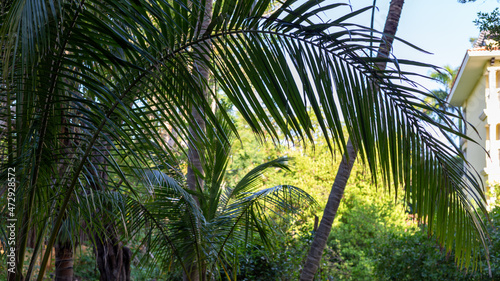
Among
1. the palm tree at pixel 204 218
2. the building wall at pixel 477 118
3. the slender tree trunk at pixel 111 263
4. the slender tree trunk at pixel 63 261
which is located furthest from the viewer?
the building wall at pixel 477 118

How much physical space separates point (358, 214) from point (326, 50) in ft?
42.0

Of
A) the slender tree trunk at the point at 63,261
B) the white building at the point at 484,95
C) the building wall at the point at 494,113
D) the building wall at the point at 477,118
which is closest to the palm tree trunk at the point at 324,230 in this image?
the slender tree trunk at the point at 63,261

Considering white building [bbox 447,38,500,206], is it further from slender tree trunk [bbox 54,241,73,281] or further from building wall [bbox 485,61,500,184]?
slender tree trunk [bbox 54,241,73,281]

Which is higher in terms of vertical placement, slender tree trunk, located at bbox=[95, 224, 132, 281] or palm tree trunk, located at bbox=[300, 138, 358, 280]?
palm tree trunk, located at bbox=[300, 138, 358, 280]

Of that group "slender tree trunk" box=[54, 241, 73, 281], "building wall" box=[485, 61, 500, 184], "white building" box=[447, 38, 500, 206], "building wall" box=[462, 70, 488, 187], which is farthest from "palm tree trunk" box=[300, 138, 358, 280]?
"building wall" box=[462, 70, 488, 187]

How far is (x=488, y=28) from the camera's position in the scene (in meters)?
6.09

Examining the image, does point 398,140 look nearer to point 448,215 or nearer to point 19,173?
point 448,215

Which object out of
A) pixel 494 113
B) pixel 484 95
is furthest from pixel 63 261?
pixel 484 95

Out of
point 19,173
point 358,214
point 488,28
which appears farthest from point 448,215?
point 358,214

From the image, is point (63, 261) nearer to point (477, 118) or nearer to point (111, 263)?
point (111, 263)

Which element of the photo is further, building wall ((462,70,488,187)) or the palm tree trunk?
building wall ((462,70,488,187))

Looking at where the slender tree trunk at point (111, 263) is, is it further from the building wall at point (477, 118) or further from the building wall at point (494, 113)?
the building wall at point (477, 118)

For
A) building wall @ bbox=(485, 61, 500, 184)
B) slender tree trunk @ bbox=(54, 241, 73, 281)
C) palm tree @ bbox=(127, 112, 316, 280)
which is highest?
building wall @ bbox=(485, 61, 500, 184)

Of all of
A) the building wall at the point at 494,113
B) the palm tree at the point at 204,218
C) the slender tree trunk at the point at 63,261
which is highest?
the building wall at the point at 494,113
